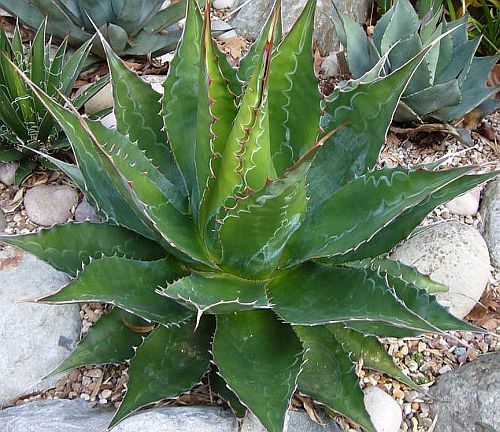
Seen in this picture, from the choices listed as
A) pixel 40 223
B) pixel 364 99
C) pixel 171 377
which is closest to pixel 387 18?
pixel 364 99

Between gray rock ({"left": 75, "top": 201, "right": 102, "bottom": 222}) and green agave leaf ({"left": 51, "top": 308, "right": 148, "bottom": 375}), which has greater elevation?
green agave leaf ({"left": 51, "top": 308, "right": 148, "bottom": 375})

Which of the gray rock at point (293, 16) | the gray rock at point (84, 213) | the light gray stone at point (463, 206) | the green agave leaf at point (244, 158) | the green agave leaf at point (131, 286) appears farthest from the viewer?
the gray rock at point (293, 16)

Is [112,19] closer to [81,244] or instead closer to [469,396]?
[81,244]

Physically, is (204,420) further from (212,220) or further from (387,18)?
(387,18)

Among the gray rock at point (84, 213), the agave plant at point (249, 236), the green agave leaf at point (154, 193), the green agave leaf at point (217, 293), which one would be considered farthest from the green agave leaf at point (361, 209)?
the gray rock at point (84, 213)

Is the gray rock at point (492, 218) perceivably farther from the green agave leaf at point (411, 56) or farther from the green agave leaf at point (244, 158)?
the green agave leaf at point (244, 158)

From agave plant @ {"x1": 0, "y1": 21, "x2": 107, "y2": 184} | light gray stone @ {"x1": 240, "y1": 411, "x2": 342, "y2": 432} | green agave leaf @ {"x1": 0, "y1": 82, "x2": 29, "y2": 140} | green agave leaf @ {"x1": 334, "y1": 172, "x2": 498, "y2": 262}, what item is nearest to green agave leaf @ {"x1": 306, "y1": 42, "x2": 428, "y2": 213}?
green agave leaf @ {"x1": 334, "y1": 172, "x2": 498, "y2": 262}

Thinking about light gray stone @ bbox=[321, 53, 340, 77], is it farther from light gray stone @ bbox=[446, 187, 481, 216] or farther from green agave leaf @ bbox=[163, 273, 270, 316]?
green agave leaf @ bbox=[163, 273, 270, 316]
